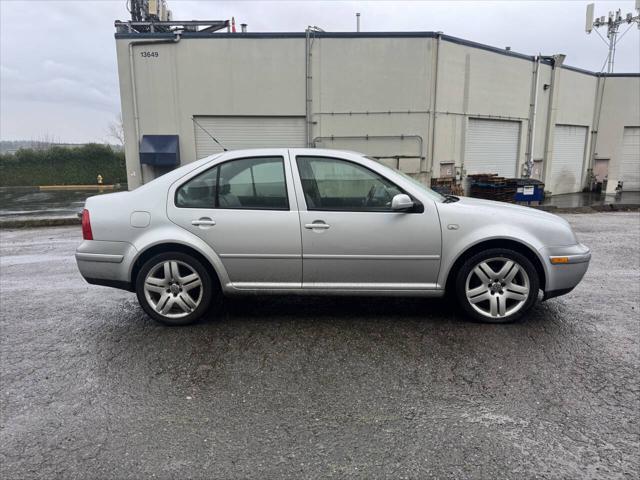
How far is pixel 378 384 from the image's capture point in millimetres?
3268

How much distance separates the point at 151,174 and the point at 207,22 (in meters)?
5.04

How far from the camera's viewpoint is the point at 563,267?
165 inches

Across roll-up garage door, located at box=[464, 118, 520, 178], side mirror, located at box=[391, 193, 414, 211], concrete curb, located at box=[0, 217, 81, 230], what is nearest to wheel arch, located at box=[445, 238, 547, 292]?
side mirror, located at box=[391, 193, 414, 211]

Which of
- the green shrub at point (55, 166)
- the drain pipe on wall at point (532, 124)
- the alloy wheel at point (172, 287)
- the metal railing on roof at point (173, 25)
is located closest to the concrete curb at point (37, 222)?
the metal railing on roof at point (173, 25)

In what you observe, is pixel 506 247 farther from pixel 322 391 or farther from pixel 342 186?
pixel 322 391

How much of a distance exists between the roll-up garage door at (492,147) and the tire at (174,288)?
43.3 ft

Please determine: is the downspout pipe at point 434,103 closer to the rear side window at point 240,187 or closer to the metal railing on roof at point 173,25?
the metal railing on roof at point 173,25

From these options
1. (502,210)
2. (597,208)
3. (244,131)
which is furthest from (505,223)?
(597,208)

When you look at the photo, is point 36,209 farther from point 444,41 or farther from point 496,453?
point 496,453

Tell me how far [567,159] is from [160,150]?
1620cm

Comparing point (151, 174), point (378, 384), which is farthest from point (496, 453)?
point (151, 174)

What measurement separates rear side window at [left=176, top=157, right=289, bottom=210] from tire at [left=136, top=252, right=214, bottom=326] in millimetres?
542

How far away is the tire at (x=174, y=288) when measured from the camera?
13.9ft

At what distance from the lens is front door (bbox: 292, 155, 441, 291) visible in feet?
13.6
